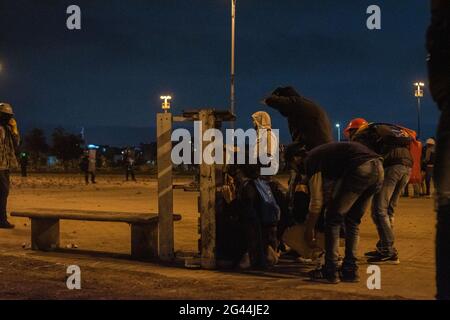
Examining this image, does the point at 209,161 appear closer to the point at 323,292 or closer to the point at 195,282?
the point at 195,282

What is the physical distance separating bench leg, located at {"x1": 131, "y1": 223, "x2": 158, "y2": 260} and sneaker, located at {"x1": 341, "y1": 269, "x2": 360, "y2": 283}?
2.62m

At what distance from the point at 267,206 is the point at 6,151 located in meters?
6.07

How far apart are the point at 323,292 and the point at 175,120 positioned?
2.92m

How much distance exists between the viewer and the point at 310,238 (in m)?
7.32

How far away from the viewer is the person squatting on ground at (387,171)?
26.5ft

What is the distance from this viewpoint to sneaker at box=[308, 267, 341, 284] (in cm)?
Result: 679

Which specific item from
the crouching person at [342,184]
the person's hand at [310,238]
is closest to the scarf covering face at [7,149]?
the person's hand at [310,238]

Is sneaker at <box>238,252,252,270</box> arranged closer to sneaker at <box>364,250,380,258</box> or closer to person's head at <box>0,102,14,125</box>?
sneaker at <box>364,250,380,258</box>

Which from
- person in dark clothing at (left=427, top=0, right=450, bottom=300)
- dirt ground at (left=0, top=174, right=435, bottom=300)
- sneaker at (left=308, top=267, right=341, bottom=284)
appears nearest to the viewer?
person in dark clothing at (left=427, top=0, right=450, bottom=300)

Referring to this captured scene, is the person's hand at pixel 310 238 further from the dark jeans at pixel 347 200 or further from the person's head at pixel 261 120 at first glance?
the person's head at pixel 261 120

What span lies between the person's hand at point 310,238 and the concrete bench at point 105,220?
1.76 m

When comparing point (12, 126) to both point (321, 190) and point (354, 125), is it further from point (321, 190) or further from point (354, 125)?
point (321, 190)

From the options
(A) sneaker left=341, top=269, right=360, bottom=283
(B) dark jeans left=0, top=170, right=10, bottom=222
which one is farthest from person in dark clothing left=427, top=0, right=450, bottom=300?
(B) dark jeans left=0, top=170, right=10, bottom=222

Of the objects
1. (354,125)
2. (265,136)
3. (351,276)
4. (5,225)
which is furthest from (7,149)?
(351,276)
